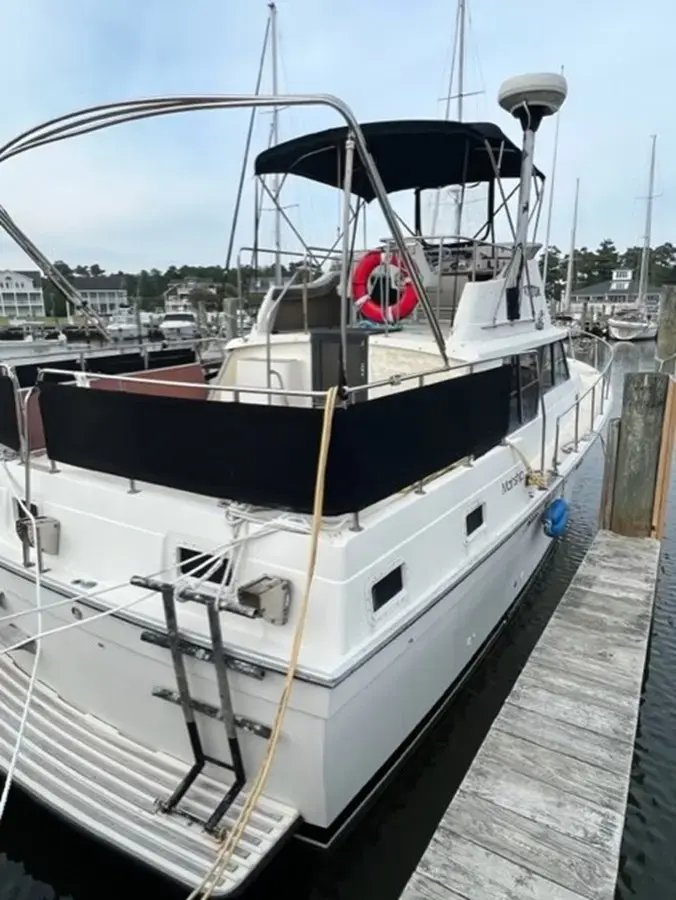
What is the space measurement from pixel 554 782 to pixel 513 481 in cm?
233

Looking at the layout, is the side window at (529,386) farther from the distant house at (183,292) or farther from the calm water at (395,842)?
the distant house at (183,292)

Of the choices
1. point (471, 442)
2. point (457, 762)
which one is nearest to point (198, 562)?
point (471, 442)

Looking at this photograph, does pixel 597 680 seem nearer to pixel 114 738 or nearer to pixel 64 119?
pixel 114 738

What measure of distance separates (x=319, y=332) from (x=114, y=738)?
3740 mm

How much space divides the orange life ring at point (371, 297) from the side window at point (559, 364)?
223 centimetres

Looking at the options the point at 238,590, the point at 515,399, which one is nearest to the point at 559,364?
the point at 515,399

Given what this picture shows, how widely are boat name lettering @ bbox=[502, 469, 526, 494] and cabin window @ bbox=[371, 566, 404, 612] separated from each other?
1.75 metres

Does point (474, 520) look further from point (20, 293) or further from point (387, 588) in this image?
point (20, 293)

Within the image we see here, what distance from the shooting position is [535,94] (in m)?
5.82

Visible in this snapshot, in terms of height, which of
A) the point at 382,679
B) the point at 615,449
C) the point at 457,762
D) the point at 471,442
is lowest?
the point at 457,762

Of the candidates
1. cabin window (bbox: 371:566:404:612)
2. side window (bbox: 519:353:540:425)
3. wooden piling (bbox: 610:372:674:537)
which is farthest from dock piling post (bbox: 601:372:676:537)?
cabin window (bbox: 371:566:404:612)

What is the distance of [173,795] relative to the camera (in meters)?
3.15

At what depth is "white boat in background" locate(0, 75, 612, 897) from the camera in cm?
295

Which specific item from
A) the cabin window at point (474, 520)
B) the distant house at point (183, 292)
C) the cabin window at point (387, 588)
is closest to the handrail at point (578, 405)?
the cabin window at point (474, 520)
